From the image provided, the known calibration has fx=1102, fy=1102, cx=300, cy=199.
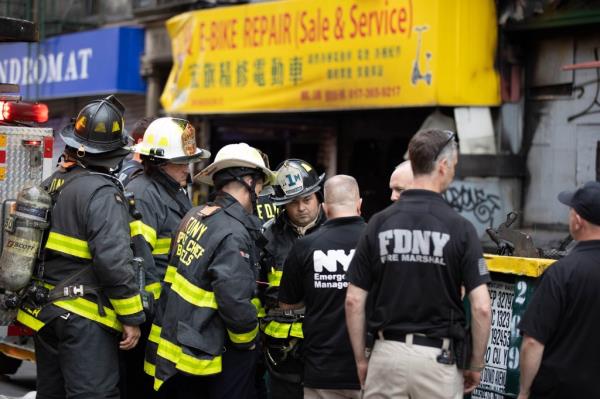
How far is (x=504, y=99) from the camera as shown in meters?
12.0

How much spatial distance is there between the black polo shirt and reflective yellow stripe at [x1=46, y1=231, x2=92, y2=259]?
251cm

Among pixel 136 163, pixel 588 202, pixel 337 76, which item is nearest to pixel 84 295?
pixel 136 163

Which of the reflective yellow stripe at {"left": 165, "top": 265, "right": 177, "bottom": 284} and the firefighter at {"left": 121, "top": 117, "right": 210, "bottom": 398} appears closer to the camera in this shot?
the reflective yellow stripe at {"left": 165, "top": 265, "right": 177, "bottom": 284}

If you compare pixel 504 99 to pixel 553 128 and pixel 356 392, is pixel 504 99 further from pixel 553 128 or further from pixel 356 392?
pixel 356 392

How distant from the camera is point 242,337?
6027mm

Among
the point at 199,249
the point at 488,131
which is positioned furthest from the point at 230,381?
the point at 488,131

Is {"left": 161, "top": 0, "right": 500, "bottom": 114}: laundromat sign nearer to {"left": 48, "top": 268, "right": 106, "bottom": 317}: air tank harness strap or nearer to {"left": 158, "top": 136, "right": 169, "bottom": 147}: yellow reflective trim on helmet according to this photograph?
{"left": 158, "top": 136, "right": 169, "bottom": 147}: yellow reflective trim on helmet

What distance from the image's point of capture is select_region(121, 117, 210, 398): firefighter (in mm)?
6781

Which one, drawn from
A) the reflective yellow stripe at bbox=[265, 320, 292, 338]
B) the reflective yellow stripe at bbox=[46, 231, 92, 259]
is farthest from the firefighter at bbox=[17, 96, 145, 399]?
the reflective yellow stripe at bbox=[265, 320, 292, 338]

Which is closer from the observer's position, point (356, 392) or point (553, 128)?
point (356, 392)

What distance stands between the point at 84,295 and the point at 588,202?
2772 mm

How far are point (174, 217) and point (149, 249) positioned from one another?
1.05ft

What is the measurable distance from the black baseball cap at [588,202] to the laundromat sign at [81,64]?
1326cm

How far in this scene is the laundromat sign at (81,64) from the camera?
17516mm
